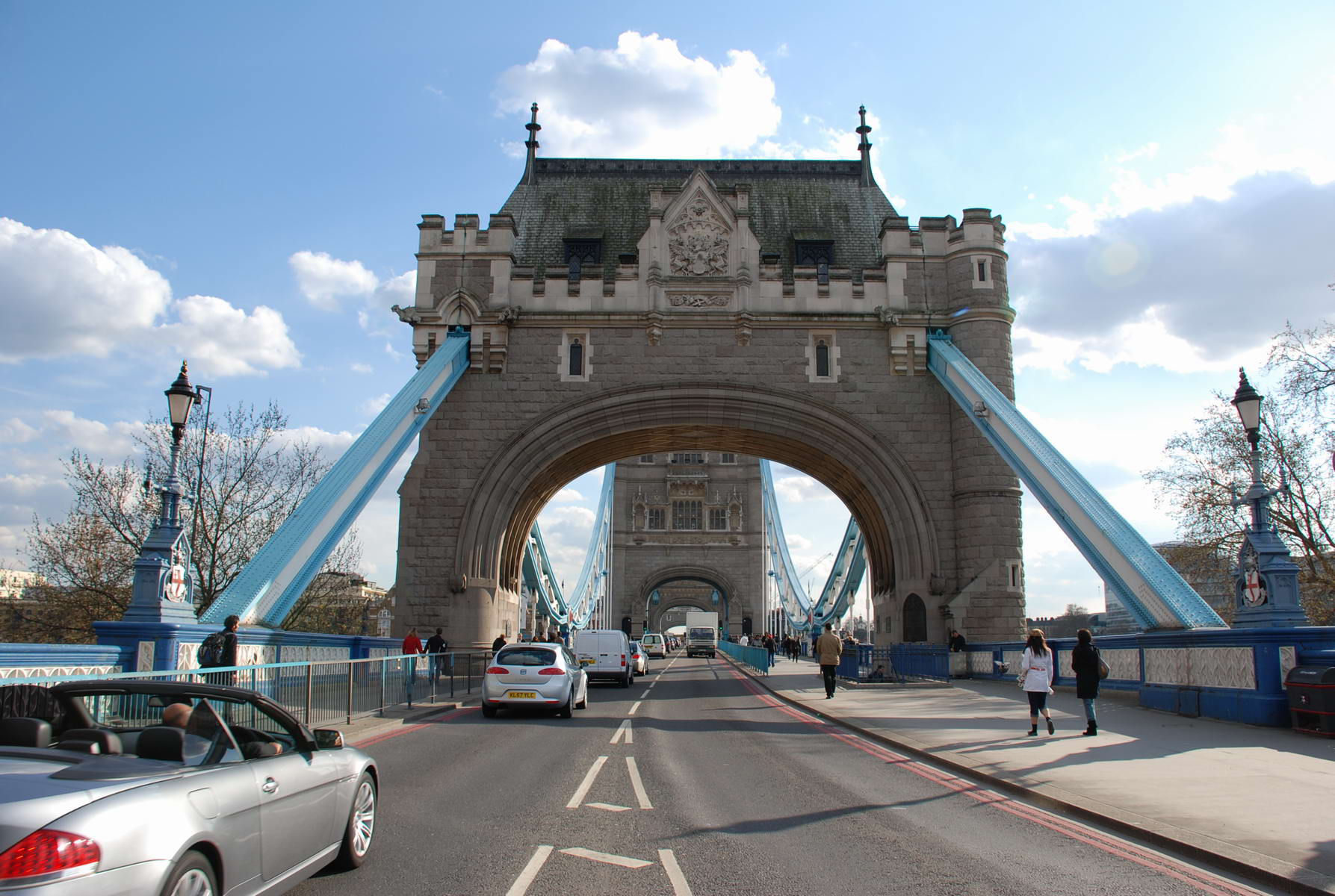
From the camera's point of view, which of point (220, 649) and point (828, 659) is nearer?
point (220, 649)

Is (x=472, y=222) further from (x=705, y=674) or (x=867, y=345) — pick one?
(x=705, y=674)

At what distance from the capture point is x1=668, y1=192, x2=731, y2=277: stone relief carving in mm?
26062

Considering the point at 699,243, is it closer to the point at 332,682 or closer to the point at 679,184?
the point at 679,184

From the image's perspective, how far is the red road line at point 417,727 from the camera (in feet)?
37.5

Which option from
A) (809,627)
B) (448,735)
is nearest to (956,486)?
(448,735)

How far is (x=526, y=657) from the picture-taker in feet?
49.7

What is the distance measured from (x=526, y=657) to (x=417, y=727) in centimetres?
218

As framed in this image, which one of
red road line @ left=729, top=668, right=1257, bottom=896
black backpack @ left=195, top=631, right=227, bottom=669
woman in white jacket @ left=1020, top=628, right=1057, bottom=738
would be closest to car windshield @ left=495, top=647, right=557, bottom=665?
black backpack @ left=195, top=631, right=227, bottom=669

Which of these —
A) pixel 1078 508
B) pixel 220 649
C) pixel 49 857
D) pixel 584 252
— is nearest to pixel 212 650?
pixel 220 649

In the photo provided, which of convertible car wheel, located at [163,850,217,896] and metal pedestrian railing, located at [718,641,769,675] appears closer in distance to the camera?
convertible car wheel, located at [163,850,217,896]

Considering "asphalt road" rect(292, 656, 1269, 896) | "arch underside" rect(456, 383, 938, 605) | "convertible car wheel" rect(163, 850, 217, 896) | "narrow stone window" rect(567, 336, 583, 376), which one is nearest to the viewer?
"convertible car wheel" rect(163, 850, 217, 896)

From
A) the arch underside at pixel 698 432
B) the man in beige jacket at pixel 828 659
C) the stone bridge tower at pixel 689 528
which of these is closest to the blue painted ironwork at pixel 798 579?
the stone bridge tower at pixel 689 528

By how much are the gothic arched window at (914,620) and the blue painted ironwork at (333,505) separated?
13044 millimetres

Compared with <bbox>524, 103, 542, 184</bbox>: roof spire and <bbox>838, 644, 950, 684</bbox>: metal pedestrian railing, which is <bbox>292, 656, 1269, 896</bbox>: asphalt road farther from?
<bbox>524, 103, 542, 184</bbox>: roof spire
